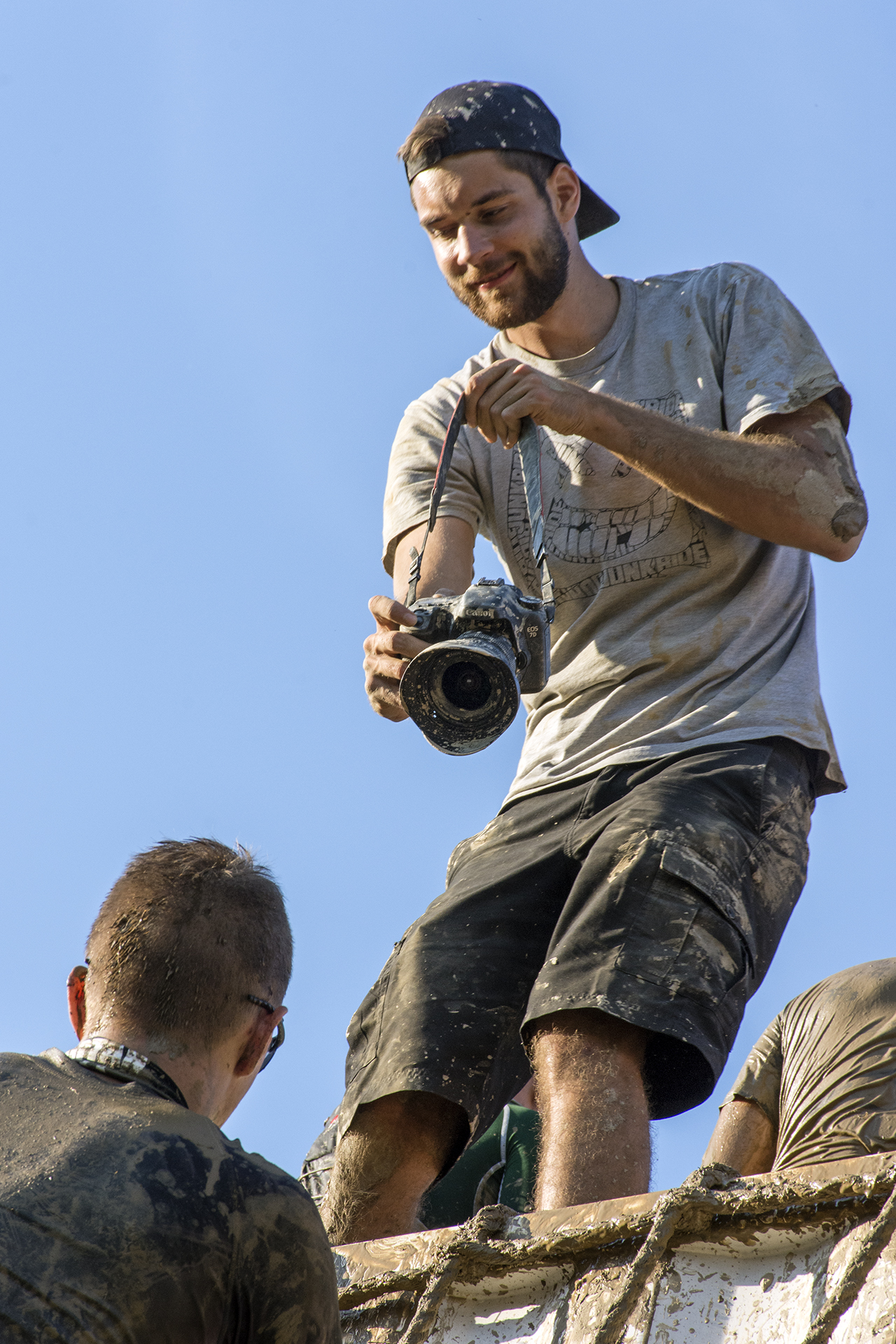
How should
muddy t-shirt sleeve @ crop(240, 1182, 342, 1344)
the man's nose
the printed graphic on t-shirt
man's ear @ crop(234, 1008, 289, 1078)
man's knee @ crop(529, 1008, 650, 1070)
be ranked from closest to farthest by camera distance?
muddy t-shirt sleeve @ crop(240, 1182, 342, 1344) < man's ear @ crop(234, 1008, 289, 1078) < man's knee @ crop(529, 1008, 650, 1070) < the printed graphic on t-shirt < the man's nose

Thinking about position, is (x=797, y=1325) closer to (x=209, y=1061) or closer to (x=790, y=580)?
(x=209, y=1061)

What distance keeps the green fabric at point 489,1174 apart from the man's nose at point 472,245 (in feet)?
7.59

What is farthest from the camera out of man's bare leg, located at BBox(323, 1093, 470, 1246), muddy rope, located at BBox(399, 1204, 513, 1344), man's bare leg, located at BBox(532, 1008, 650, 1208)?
man's bare leg, located at BBox(323, 1093, 470, 1246)

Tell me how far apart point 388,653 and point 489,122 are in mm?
1343

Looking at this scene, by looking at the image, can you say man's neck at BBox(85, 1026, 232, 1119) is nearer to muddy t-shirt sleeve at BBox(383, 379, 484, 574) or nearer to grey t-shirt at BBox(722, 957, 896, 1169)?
grey t-shirt at BBox(722, 957, 896, 1169)

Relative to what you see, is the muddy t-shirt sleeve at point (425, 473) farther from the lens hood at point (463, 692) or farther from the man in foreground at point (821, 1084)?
the man in foreground at point (821, 1084)

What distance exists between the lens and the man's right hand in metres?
3.17

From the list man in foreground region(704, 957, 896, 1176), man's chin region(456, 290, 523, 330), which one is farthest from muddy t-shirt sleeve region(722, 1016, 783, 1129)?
man's chin region(456, 290, 523, 330)

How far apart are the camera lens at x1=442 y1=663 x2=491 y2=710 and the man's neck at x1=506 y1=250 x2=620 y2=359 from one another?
0.95 meters

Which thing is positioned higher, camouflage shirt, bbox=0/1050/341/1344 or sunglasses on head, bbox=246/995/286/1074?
sunglasses on head, bbox=246/995/286/1074

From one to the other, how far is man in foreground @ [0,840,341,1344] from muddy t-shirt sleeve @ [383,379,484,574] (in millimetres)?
1600

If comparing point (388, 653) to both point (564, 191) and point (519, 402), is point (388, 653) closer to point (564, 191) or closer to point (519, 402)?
point (519, 402)

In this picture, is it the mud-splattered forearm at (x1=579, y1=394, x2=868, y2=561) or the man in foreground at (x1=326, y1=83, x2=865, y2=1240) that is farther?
the mud-splattered forearm at (x1=579, y1=394, x2=868, y2=561)

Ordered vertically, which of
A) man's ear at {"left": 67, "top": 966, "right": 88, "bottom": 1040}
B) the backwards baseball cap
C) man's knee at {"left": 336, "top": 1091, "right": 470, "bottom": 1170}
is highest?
the backwards baseball cap
